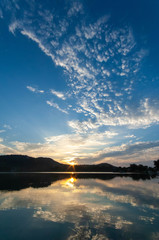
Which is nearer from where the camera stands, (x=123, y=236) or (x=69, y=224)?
(x=123, y=236)

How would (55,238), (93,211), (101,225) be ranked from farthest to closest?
(93,211) < (101,225) < (55,238)

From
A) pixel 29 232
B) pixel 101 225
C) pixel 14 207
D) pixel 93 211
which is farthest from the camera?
pixel 14 207

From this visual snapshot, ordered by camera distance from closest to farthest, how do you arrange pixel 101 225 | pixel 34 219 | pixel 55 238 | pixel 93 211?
pixel 55 238
pixel 101 225
pixel 34 219
pixel 93 211

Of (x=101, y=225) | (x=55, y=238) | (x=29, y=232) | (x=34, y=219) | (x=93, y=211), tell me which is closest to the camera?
(x=55, y=238)

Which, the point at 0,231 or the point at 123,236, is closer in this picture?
the point at 123,236

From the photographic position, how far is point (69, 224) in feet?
45.5

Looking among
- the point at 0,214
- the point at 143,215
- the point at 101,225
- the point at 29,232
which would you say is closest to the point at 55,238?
the point at 29,232

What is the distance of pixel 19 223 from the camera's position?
14.4 meters

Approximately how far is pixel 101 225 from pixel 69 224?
10.1 ft

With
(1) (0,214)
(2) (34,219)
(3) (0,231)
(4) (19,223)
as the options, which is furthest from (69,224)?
(1) (0,214)

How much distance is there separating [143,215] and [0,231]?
15.2 meters

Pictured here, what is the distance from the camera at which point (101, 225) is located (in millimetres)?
13680

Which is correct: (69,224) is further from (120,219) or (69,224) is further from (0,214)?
(0,214)

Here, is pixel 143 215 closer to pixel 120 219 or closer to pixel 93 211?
pixel 120 219
